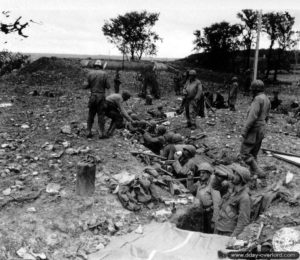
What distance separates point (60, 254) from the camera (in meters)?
5.27

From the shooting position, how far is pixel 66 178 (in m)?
6.87

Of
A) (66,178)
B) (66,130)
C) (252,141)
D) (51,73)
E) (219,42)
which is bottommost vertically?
(66,178)

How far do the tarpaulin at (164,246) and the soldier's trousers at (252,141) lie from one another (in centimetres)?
261

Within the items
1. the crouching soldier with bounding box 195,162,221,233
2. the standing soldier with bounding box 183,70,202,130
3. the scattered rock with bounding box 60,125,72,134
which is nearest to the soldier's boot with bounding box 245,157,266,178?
the crouching soldier with bounding box 195,162,221,233

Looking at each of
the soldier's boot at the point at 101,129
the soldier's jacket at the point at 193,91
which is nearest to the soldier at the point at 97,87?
the soldier's boot at the point at 101,129

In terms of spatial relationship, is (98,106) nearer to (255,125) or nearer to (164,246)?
(255,125)

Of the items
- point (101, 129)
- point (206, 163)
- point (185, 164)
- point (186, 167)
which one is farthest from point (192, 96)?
point (206, 163)

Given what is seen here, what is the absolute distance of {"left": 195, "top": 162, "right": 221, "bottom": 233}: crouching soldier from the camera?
6.21 metres

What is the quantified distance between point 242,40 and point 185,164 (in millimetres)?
25254

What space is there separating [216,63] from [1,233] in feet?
93.6

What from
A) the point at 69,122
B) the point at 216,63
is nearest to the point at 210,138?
the point at 69,122

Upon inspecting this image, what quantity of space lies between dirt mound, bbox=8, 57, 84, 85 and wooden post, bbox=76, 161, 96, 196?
16.0 metres

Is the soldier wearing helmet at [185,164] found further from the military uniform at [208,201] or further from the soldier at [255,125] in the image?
the military uniform at [208,201]

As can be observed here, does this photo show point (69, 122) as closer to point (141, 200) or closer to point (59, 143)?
point (59, 143)
